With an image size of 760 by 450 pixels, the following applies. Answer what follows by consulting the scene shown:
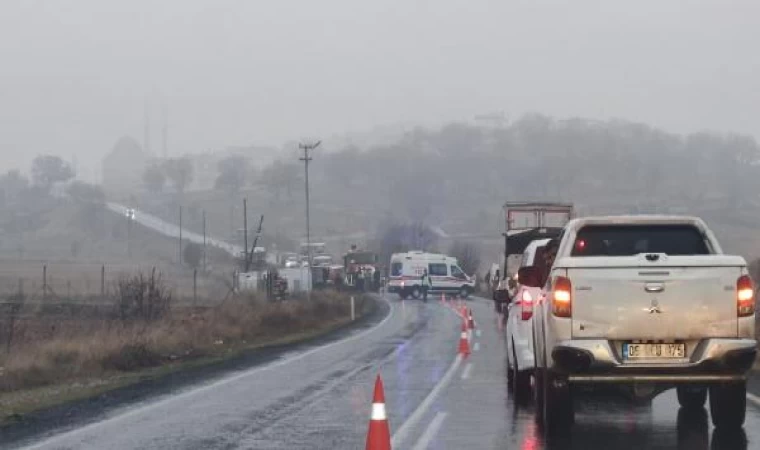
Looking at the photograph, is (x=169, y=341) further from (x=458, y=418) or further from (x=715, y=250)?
(x=715, y=250)

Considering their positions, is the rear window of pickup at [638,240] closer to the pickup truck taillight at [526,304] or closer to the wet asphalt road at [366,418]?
the wet asphalt road at [366,418]

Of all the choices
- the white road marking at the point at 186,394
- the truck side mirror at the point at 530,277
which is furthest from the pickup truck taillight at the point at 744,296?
the white road marking at the point at 186,394

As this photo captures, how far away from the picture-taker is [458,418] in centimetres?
1420

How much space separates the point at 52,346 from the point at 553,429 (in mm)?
13273

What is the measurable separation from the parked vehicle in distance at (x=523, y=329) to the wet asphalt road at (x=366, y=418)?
29cm

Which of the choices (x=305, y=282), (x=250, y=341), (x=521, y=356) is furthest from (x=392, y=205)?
(x=521, y=356)

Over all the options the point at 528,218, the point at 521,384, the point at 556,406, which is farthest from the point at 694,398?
the point at 528,218

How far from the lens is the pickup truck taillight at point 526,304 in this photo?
15423 millimetres

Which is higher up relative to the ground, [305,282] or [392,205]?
[392,205]

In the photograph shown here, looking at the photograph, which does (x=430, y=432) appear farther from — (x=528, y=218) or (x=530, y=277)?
(x=528, y=218)

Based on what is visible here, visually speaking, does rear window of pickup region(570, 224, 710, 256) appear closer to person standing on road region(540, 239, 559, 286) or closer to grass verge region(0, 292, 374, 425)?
person standing on road region(540, 239, 559, 286)

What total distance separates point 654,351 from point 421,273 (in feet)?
184

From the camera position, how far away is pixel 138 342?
24.9 meters

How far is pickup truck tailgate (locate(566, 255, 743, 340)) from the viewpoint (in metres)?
11.4
